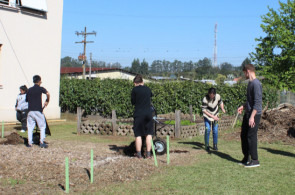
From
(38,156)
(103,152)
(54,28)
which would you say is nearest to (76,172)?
(38,156)

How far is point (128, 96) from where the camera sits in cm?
1841

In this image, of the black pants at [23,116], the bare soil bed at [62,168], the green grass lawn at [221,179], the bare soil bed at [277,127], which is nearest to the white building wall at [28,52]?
the black pants at [23,116]

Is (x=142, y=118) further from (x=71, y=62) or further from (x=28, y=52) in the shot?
(x=71, y=62)

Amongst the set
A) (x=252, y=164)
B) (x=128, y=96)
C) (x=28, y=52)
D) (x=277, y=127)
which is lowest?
(x=252, y=164)

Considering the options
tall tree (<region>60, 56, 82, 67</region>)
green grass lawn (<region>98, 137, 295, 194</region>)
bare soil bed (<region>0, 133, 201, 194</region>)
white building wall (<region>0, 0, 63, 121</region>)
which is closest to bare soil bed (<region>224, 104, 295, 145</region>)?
green grass lawn (<region>98, 137, 295, 194</region>)

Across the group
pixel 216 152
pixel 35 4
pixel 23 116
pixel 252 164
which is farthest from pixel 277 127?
pixel 35 4

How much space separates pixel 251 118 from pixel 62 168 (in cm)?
389

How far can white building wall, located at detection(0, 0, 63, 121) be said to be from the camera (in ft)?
55.0

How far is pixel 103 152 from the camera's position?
30.9ft

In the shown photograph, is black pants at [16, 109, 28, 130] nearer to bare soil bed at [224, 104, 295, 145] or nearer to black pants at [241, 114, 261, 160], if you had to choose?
bare soil bed at [224, 104, 295, 145]

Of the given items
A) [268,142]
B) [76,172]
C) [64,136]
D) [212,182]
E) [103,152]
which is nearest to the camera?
[212,182]

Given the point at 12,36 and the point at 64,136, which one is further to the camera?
the point at 12,36

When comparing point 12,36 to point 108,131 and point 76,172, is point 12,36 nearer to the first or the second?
point 108,131

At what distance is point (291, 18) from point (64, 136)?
22020 millimetres
